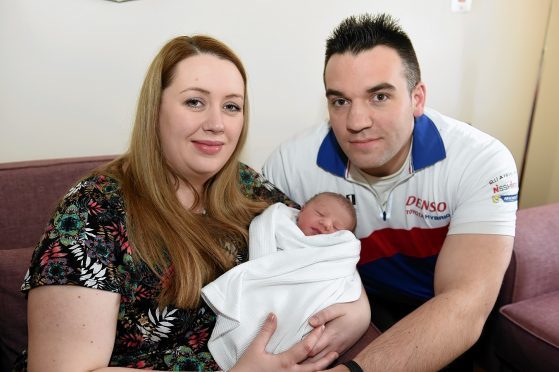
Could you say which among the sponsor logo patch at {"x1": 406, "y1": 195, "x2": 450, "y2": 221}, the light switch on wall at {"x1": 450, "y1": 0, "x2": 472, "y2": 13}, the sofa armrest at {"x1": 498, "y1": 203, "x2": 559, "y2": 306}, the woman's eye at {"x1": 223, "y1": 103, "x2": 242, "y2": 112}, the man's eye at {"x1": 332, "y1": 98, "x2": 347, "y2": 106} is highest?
the light switch on wall at {"x1": 450, "y1": 0, "x2": 472, "y2": 13}

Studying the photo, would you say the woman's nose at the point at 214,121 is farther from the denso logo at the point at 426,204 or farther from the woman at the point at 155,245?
the denso logo at the point at 426,204

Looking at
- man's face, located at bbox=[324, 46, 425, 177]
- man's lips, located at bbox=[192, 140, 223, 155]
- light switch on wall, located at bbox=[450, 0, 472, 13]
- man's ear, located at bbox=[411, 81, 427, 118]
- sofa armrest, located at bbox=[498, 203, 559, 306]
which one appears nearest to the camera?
man's lips, located at bbox=[192, 140, 223, 155]

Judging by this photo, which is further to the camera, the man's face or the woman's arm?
the man's face

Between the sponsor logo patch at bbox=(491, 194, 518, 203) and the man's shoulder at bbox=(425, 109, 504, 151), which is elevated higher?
the man's shoulder at bbox=(425, 109, 504, 151)

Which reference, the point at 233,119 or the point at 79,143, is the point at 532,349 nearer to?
the point at 233,119

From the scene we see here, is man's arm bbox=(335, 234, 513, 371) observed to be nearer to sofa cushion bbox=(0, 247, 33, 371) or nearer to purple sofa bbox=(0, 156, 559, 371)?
purple sofa bbox=(0, 156, 559, 371)


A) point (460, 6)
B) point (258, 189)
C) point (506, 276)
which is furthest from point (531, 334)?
point (460, 6)

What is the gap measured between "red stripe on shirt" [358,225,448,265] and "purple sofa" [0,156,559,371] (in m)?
0.35

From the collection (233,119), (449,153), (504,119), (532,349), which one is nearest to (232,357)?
(233,119)

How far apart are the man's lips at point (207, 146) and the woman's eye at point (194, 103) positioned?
0.32 feet

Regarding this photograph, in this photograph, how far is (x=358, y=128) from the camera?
62.1 inches

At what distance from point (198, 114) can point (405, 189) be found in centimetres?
79

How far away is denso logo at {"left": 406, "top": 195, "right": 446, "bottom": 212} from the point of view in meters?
1.64

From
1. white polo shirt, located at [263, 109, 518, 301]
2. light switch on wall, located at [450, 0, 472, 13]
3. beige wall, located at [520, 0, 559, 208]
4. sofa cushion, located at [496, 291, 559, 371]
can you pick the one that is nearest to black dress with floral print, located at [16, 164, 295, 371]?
white polo shirt, located at [263, 109, 518, 301]
